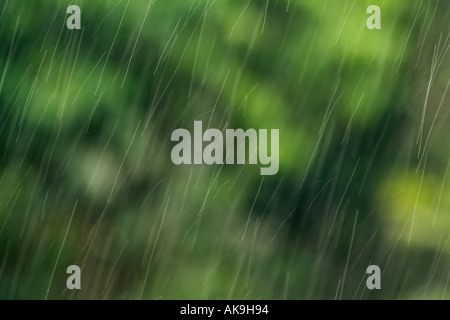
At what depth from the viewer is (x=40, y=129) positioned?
14.6ft

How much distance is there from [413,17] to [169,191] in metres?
1.54

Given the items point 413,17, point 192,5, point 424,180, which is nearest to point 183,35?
point 192,5

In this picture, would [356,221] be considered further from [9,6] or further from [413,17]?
[9,6]

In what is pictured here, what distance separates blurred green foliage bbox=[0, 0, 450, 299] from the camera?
4.50 m

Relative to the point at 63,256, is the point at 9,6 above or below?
above

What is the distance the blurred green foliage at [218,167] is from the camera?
4.50 metres

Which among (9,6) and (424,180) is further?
(424,180)

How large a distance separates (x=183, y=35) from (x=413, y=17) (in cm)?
120

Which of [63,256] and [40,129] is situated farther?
[63,256]

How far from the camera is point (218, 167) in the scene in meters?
4.79

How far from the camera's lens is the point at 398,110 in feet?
16.2

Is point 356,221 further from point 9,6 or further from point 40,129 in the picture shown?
point 9,6

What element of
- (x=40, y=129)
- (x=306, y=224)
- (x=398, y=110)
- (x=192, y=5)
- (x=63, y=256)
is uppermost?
(x=192, y=5)

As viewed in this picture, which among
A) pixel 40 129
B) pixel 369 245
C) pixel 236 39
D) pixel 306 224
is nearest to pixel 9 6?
pixel 40 129
